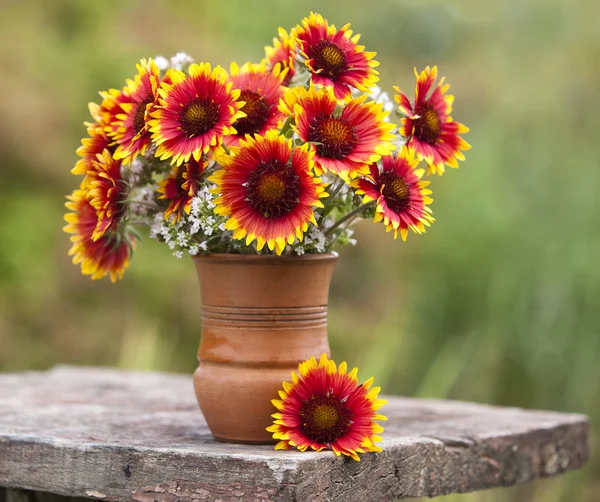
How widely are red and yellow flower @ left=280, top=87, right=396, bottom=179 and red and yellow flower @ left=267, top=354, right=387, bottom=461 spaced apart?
257mm

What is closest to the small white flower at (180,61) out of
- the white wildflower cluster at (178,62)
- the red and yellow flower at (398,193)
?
the white wildflower cluster at (178,62)

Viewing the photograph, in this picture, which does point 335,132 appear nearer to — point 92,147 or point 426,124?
point 426,124

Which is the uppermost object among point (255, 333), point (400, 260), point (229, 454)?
point (400, 260)

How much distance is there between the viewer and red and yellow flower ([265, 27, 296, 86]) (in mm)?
1349

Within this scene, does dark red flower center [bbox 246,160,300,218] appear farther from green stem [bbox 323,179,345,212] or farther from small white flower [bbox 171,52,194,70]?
small white flower [bbox 171,52,194,70]

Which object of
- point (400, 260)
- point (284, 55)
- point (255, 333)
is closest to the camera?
point (255, 333)

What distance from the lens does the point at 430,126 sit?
1315 millimetres

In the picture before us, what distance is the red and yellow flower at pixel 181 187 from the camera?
1238 mm

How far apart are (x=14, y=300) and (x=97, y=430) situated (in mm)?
2026

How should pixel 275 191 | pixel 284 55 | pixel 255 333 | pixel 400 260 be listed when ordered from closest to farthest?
pixel 275 191 → pixel 255 333 → pixel 284 55 → pixel 400 260

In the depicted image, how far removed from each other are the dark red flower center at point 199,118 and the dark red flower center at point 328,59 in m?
0.15

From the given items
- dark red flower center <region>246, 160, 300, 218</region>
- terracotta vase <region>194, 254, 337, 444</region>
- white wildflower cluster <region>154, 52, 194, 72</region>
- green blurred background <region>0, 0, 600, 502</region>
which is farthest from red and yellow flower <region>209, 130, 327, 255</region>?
green blurred background <region>0, 0, 600, 502</region>

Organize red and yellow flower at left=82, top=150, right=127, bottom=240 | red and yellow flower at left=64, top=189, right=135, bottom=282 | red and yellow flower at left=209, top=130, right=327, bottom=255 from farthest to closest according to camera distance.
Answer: red and yellow flower at left=64, top=189, right=135, bottom=282, red and yellow flower at left=82, top=150, right=127, bottom=240, red and yellow flower at left=209, top=130, right=327, bottom=255

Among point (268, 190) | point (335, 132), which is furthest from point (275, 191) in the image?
point (335, 132)
